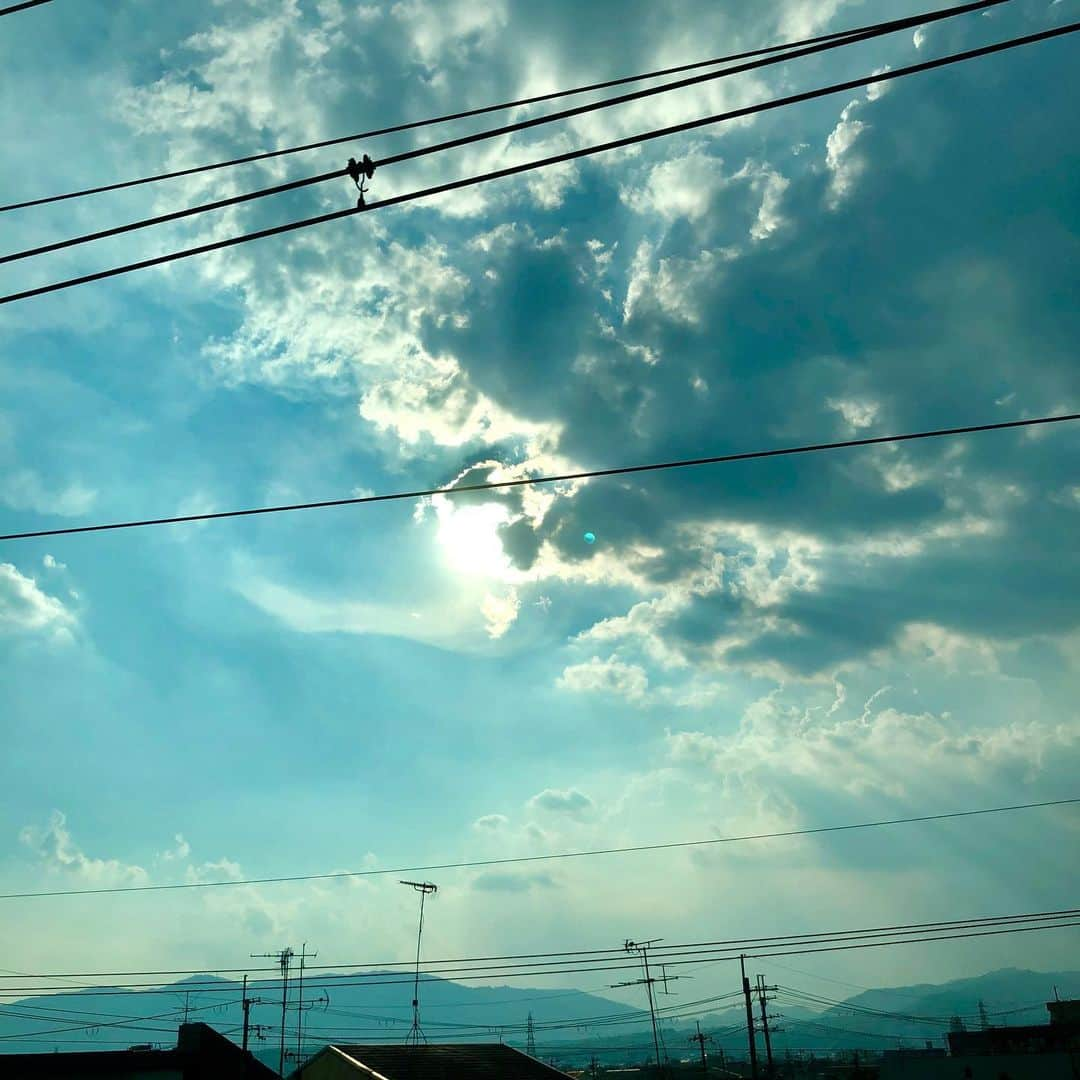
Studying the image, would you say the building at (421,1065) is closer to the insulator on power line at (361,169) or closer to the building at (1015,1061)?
the insulator on power line at (361,169)

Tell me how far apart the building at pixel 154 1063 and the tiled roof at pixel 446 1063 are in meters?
3.97

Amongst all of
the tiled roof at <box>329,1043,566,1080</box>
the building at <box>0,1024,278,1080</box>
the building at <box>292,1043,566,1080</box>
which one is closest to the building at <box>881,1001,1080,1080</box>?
the building at <box>292,1043,566,1080</box>

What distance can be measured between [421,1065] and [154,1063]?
32.8 feet

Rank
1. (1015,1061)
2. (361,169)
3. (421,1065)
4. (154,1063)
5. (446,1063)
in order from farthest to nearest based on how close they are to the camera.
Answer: (1015,1061) < (446,1063) < (421,1065) < (154,1063) < (361,169)

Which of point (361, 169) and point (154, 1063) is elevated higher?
point (361, 169)

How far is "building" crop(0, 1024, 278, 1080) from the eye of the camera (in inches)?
1166

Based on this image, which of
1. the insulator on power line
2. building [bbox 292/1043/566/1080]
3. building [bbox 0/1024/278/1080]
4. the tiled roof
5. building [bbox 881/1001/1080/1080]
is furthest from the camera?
building [bbox 881/1001/1080/1080]

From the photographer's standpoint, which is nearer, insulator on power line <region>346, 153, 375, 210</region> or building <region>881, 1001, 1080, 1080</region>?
insulator on power line <region>346, 153, 375, 210</region>

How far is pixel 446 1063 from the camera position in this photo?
37.7 metres

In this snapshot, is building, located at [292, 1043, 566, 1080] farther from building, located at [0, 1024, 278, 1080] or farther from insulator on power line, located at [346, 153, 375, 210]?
insulator on power line, located at [346, 153, 375, 210]

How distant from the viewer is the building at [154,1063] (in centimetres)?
2961

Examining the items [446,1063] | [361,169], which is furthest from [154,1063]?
[361,169]

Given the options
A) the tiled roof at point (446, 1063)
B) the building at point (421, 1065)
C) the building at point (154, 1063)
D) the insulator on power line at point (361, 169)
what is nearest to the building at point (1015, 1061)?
the building at point (421, 1065)

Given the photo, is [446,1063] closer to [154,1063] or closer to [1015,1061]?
[154,1063]
